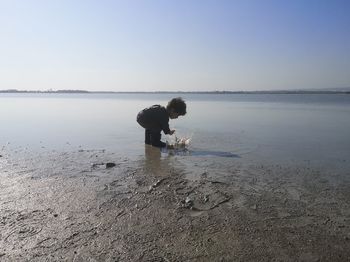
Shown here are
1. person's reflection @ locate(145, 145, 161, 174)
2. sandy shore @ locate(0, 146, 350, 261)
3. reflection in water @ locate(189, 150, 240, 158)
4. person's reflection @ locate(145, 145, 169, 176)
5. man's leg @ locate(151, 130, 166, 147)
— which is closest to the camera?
sandy shore @ locate(0, 146, 350, 261)

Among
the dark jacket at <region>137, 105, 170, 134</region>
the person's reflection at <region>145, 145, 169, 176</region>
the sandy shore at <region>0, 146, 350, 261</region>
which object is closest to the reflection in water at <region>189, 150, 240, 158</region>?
the person's reflection at <region>145, 145, 169, 176</region>

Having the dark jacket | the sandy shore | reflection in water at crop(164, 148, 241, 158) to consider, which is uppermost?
the dark jacket

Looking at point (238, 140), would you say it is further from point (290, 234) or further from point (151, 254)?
point (151, 254)

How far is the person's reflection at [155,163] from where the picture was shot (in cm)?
741

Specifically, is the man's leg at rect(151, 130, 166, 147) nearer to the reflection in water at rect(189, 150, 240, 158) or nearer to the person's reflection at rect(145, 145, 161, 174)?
the person's reflection at rect(145, 145, 161, 174)

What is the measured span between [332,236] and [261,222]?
83 cm

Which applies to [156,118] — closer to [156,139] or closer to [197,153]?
[156,139]

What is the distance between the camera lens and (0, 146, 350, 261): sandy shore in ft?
12.4

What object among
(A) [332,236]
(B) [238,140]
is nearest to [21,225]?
(A) [332,236]

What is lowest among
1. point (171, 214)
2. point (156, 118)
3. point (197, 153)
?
point (197, 153)

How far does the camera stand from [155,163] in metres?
8.30

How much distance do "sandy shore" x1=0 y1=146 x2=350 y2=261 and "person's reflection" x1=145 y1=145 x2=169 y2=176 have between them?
84 mm

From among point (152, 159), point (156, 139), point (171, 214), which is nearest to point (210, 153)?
point (152, 159)

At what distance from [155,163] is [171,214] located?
349 centimetres
